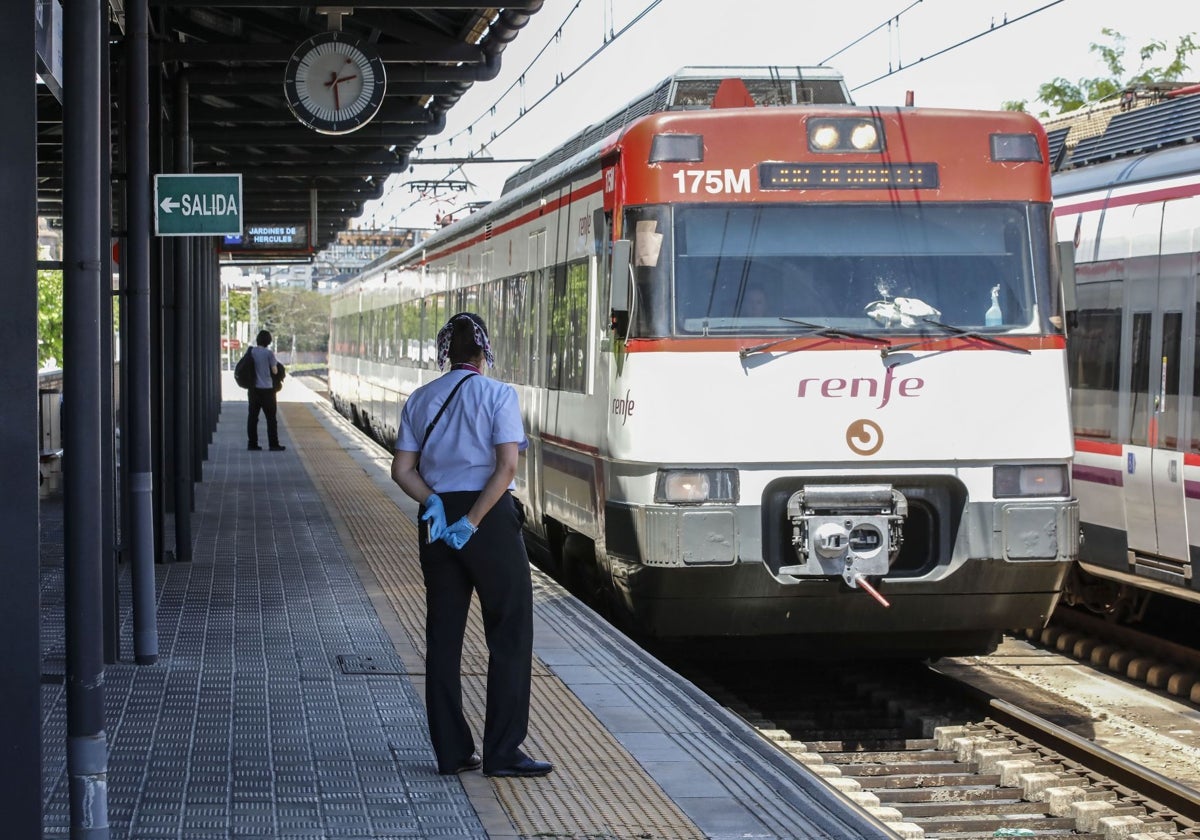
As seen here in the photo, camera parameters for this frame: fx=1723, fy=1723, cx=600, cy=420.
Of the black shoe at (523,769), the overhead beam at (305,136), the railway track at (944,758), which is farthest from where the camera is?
the overhead beam at (305,136)

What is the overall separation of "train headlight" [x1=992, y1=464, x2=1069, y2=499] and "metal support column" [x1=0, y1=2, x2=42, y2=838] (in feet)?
18.2

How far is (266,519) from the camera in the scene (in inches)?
627

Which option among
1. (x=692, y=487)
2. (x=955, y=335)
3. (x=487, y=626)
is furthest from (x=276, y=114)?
(x=487, y=626)

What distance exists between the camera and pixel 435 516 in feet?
20.0

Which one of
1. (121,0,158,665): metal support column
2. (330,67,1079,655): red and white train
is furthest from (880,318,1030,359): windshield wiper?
(121,0,158,665): metal support column

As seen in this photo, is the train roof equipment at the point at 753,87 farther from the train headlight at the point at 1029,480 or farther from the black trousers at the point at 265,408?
the black trousers at the point at 265,408

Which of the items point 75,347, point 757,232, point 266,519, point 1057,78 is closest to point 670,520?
point 757,232

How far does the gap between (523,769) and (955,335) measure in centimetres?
377

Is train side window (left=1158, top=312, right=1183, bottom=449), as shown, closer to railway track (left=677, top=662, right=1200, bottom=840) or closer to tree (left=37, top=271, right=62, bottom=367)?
railway track (left=677, top=662, right=1200, bottom=840)

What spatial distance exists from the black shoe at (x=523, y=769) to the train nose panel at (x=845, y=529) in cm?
271

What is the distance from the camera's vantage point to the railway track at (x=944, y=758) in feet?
24.5

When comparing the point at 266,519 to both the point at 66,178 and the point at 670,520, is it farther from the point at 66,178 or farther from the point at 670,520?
the point at 66,178

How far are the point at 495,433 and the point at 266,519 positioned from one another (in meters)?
10.2

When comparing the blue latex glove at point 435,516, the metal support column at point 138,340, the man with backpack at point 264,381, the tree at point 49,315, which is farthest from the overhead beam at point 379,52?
the tree at point 49,315
